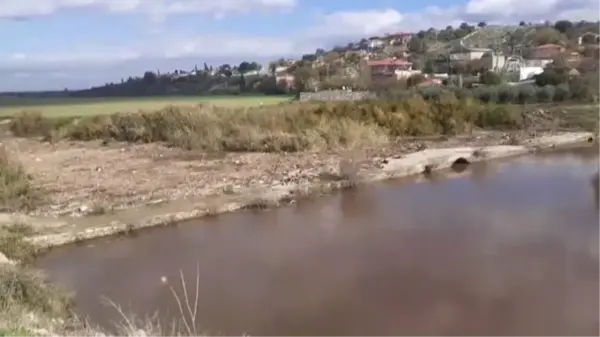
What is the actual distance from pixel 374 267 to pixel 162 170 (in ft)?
33.0

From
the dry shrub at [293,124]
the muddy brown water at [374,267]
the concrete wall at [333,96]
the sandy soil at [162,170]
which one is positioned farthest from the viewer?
the concrete wall at [333,96]

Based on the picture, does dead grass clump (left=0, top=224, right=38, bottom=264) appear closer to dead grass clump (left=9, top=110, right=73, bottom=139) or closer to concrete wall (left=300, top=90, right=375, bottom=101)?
dead grass clump (left=9, top=110, right=73, bottom=139)

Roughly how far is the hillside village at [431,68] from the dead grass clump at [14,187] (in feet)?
93.6

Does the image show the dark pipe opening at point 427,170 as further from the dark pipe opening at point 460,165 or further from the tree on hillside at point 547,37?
the tree on hillside at point 547,37

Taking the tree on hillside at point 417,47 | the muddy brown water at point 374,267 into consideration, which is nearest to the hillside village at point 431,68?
the tree on hillside at point 417,47

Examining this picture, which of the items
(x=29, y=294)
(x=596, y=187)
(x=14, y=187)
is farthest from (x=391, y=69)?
(x=29, y=294)

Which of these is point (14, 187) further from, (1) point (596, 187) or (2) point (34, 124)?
(2) point (34, 124)

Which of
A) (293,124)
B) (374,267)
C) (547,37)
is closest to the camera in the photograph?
(374,267)

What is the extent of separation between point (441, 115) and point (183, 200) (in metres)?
14.7

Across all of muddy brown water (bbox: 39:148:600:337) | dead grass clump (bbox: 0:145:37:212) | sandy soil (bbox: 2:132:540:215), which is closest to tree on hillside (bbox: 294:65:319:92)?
sandy soil (bbox: 2:132:540:215)

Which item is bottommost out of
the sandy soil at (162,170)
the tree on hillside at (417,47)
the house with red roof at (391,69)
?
the sandy soil at (162,170)

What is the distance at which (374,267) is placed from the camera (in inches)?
387

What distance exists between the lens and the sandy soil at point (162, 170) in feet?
49.5

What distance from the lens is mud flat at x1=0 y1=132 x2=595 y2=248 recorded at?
13.2m
